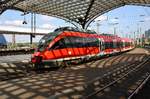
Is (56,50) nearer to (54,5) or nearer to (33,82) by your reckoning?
(33,82)

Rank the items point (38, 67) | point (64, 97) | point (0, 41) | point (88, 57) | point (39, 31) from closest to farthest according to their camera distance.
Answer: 1. point (64, 97)
2. point (38, 67)
3. point (88, 57)
4. point (0, 41)
5. point (39, 31)

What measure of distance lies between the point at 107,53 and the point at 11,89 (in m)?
30.2

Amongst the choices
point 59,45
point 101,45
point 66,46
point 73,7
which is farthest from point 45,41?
point 73,7

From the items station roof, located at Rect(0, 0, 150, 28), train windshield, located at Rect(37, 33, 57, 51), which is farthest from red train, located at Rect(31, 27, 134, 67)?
station roof, located at Rect(0, 0, 150, 28)

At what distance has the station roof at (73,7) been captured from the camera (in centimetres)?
6375

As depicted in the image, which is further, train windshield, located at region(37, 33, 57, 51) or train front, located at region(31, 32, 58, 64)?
train windshield, located at region(37, 33, 57, 51)

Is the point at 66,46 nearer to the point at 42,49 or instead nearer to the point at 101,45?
the point at 42,49

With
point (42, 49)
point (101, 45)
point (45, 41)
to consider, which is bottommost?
point (101, 45)

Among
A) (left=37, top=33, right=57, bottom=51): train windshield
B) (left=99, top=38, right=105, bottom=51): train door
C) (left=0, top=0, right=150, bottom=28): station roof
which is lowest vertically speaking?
(left=99, top=38, right=105, bottom=51): train door

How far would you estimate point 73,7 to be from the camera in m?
71.0

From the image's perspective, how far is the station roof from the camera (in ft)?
209

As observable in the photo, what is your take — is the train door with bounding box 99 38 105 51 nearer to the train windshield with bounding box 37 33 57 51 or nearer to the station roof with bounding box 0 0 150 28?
the train windshield with bounding box 37 33 57 51

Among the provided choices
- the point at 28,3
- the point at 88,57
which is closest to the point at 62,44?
the point at 88,57

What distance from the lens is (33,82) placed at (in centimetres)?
1852
